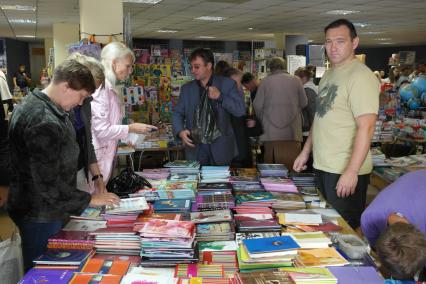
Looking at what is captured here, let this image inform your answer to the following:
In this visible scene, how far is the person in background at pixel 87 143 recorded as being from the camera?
2.56 metres

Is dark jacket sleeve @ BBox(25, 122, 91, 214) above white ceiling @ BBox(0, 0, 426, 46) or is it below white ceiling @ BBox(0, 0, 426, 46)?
below

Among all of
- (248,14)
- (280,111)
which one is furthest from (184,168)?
(248,14)

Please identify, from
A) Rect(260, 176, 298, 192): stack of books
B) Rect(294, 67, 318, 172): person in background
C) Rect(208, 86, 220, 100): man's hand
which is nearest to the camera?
Rect(260, 176, 298, 192): stack of books

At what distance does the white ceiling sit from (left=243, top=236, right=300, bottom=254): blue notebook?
7.00 m

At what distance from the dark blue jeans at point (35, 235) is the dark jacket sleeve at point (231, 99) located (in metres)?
1.71

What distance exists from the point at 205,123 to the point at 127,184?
0.97 metres

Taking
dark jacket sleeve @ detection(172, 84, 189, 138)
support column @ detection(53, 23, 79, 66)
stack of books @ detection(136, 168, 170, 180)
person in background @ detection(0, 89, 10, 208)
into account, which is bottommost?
stack of books @ detection(136, 168, 170, 180)

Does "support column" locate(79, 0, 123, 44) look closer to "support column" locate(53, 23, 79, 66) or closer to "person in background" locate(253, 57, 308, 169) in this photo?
"person in background" locate(253, 57, 308, 169)

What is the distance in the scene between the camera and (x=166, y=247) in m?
1.75

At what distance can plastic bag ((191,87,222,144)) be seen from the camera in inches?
134

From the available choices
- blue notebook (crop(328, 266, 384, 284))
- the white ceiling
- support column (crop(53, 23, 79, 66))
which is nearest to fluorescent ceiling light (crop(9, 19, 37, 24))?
the white ceiling

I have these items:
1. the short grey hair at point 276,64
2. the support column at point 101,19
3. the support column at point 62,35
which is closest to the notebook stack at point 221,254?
the short grey hair at point 276,64

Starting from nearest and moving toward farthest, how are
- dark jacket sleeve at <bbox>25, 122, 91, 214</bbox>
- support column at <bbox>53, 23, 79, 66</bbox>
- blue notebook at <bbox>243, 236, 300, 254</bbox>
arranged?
blue notebook at <bbox>243, 236, 300, 254</bbox>
dark jacket sleeve at <bbox>25, 122, 91, 214</bbox>
support column at <bbox>53, 23, 79, 66</bbox>

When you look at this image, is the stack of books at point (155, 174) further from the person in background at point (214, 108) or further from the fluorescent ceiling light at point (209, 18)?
the fluorescent ceiling light at point (209, 18)
